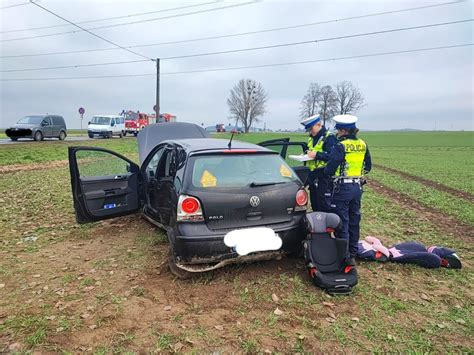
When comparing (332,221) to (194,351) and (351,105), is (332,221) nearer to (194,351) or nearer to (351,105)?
(194,351)

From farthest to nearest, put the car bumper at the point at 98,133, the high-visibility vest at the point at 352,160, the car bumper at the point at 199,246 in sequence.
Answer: the car bumper at the point at 98,133, the high-visibility vest at the point at 352,160, the car bumper at the point at 199,246

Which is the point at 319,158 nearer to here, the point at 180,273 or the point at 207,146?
the point at 207,146

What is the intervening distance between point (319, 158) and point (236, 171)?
1.24 metres

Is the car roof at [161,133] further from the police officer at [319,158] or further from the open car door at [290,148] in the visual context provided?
the police officer at [319,158]

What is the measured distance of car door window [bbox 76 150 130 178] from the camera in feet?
16.9

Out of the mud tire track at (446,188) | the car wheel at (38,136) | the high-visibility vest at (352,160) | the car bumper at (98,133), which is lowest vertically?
the car bumper at (98,133)

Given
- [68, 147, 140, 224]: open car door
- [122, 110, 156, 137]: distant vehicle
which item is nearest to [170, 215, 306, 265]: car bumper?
[68, 147, 140, 224]: open car door

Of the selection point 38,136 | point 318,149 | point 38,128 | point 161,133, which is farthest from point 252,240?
point 38,136

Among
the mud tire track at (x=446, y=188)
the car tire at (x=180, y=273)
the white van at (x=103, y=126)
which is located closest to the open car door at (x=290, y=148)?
the car tire at (x=180, y=273)

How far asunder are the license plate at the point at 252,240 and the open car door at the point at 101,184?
2.39 meters

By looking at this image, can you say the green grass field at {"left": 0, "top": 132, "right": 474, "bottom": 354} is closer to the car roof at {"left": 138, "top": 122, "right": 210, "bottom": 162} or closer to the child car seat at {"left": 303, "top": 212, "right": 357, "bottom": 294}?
the child car seat at {"left": 303, "top": 212, "right": 357, "bottom": 294}

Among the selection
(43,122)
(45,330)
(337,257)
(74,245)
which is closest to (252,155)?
(337,257)

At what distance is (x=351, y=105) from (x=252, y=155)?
232 ft

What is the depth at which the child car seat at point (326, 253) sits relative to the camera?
11.8 feet
